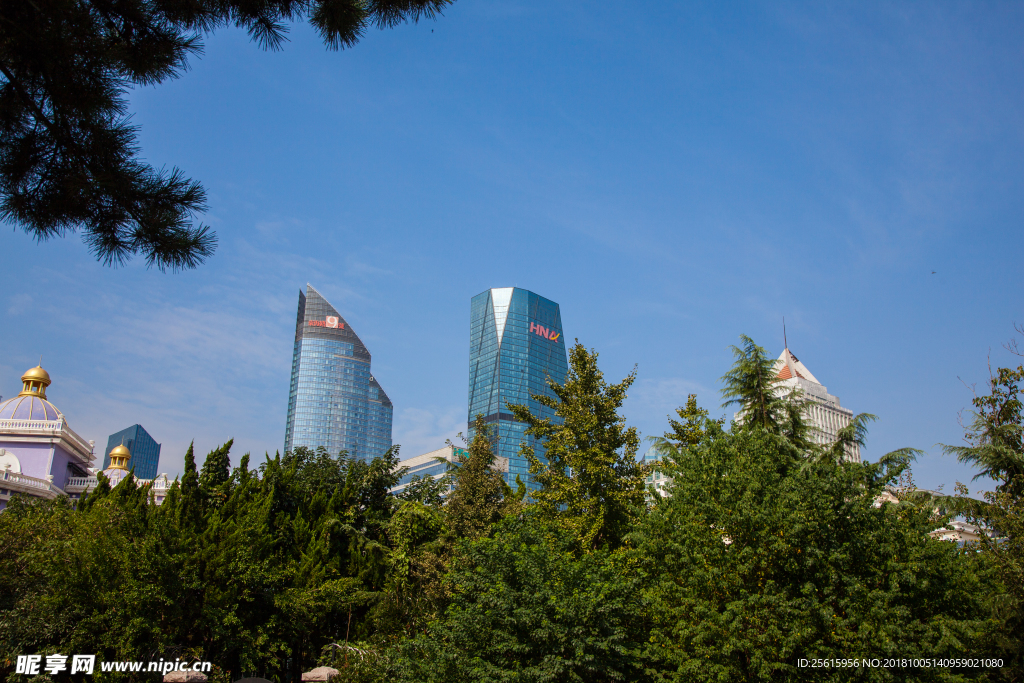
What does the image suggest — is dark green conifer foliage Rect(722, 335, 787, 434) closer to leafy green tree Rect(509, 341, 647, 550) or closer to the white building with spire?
leafy green tree Rect(509, 341, 647, 550)

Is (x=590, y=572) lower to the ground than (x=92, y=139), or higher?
lower

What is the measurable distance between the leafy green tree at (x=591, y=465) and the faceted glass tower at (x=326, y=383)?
6562 inches

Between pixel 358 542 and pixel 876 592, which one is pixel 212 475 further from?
pixel 876 592

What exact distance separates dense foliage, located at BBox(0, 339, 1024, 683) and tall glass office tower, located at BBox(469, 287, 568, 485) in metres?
151

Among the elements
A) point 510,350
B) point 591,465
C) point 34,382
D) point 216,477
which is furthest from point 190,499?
point 510,350

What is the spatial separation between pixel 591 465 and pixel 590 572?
549 cm

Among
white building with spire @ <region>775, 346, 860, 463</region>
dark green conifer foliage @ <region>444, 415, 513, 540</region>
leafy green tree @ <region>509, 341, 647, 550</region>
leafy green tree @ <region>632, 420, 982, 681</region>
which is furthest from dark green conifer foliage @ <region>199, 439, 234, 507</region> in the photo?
white building with spire @ <region>775, 346, 860, 463</region>

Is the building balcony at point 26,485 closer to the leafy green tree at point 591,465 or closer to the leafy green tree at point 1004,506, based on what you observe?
the leafy green tree at point 591,465

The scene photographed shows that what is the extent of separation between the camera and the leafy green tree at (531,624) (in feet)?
47.0

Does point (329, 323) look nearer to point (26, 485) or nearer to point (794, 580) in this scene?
point (26, 485)

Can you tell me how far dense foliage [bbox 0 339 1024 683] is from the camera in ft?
45.5

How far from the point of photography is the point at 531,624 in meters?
14.6

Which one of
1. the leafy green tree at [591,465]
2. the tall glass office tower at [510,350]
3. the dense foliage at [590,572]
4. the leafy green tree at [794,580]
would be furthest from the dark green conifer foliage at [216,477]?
the tall glass office tower at [510,350]

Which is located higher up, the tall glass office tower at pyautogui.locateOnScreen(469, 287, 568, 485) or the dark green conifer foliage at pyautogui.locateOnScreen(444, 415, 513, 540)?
the tall glass office tower at pyautogui.locateOnScreen(469, 287, 568, 485)
